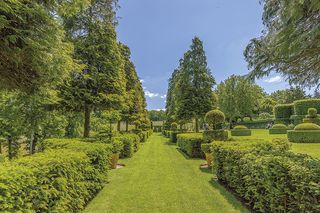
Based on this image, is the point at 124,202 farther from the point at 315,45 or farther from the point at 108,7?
the point at 108,7

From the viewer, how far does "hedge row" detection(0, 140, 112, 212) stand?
94.5 inches

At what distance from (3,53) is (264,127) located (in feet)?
133

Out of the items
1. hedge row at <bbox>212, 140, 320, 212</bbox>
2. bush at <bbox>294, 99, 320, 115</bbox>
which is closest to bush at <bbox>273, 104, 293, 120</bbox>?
bush at <bbox>294, 99, 320, 115</bbox>

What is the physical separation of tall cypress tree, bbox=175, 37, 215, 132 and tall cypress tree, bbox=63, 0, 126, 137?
11.1 meters

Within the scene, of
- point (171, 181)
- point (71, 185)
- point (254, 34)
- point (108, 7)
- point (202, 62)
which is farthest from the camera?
point (202, 62)

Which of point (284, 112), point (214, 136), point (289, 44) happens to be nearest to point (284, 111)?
point (284, 112)

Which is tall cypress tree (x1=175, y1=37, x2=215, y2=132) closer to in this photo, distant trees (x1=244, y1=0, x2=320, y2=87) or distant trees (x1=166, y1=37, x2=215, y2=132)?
distant trees (x1=166, y1=37, x2=215, y2=132)

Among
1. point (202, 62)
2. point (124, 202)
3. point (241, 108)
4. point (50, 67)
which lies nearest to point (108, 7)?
point (50, 67)

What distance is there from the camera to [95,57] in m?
10.9

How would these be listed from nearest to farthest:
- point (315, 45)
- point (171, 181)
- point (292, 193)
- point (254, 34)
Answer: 1. point (292, 193)
2. point (315, 45)
3. point (254, 34)
4. point (171, 181)

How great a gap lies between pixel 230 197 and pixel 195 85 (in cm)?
1673

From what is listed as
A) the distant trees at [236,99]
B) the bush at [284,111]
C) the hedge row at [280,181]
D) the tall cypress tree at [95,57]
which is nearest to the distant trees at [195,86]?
the tall cypress tree at [95,57]

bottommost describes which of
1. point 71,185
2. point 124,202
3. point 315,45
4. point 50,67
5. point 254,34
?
point 124,202

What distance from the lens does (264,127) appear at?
127ft
